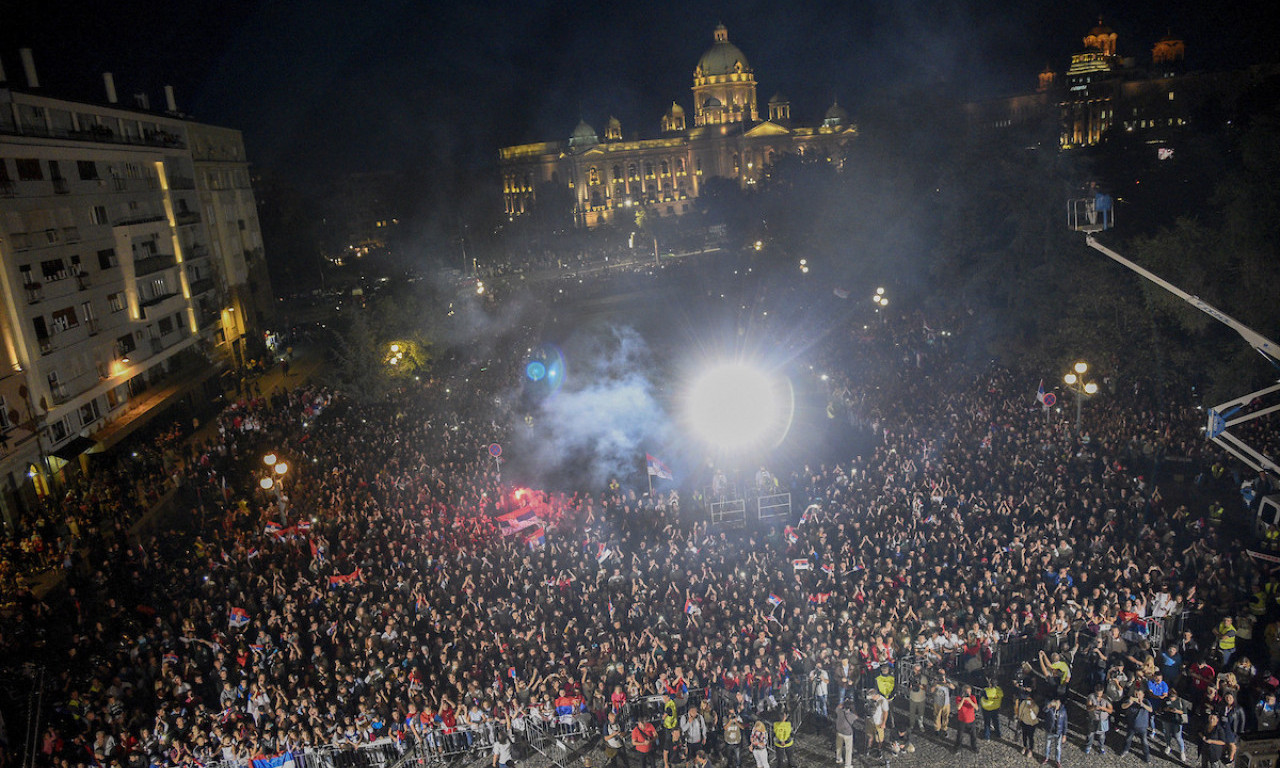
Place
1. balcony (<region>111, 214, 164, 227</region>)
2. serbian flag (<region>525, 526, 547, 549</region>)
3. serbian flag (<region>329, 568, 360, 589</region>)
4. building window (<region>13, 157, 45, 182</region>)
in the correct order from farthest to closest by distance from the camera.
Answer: balcony (<region>111, 214, 164, 227</region>), building window (<region>13, 157, 45, 182</region>), serbian flag (<region>525, 526, 547, 549</region>), serbian flag (<region>329, 568, 360, 589</region>)

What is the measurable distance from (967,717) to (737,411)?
12.9m

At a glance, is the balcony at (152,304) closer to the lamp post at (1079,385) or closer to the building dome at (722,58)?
the lamp post at (1079,385)

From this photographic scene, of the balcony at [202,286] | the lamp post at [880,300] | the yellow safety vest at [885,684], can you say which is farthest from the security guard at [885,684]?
the balcony at [202,286]

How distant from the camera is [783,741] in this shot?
32.7 ft

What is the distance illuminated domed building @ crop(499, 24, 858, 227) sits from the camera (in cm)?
9781

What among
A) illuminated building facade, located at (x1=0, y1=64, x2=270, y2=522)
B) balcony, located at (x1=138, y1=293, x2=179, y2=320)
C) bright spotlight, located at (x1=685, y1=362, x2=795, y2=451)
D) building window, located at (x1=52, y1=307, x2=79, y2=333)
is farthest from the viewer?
balcony, located at (x1=138, y1=293, x2=179, y2=320)

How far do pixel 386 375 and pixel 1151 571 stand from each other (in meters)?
23.1

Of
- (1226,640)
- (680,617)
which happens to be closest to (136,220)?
(680,617)

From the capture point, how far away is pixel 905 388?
21766mm

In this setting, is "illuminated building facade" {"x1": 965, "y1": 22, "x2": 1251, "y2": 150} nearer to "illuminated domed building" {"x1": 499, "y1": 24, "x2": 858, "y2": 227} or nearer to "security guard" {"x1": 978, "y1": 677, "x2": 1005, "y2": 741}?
"illuminated domed building" {"x1": 499, "y1": 24, "x2": 858, "y2": 227}

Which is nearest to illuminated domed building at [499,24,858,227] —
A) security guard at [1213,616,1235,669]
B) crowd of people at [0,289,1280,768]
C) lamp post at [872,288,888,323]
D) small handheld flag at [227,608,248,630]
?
lamp post at [872,288,888,323]

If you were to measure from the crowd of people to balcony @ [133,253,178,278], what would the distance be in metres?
13.1

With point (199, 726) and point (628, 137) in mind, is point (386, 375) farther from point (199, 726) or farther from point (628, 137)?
point (628, 137)

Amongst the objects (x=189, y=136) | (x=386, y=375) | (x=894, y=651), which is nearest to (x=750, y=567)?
(x=894, y=651)
